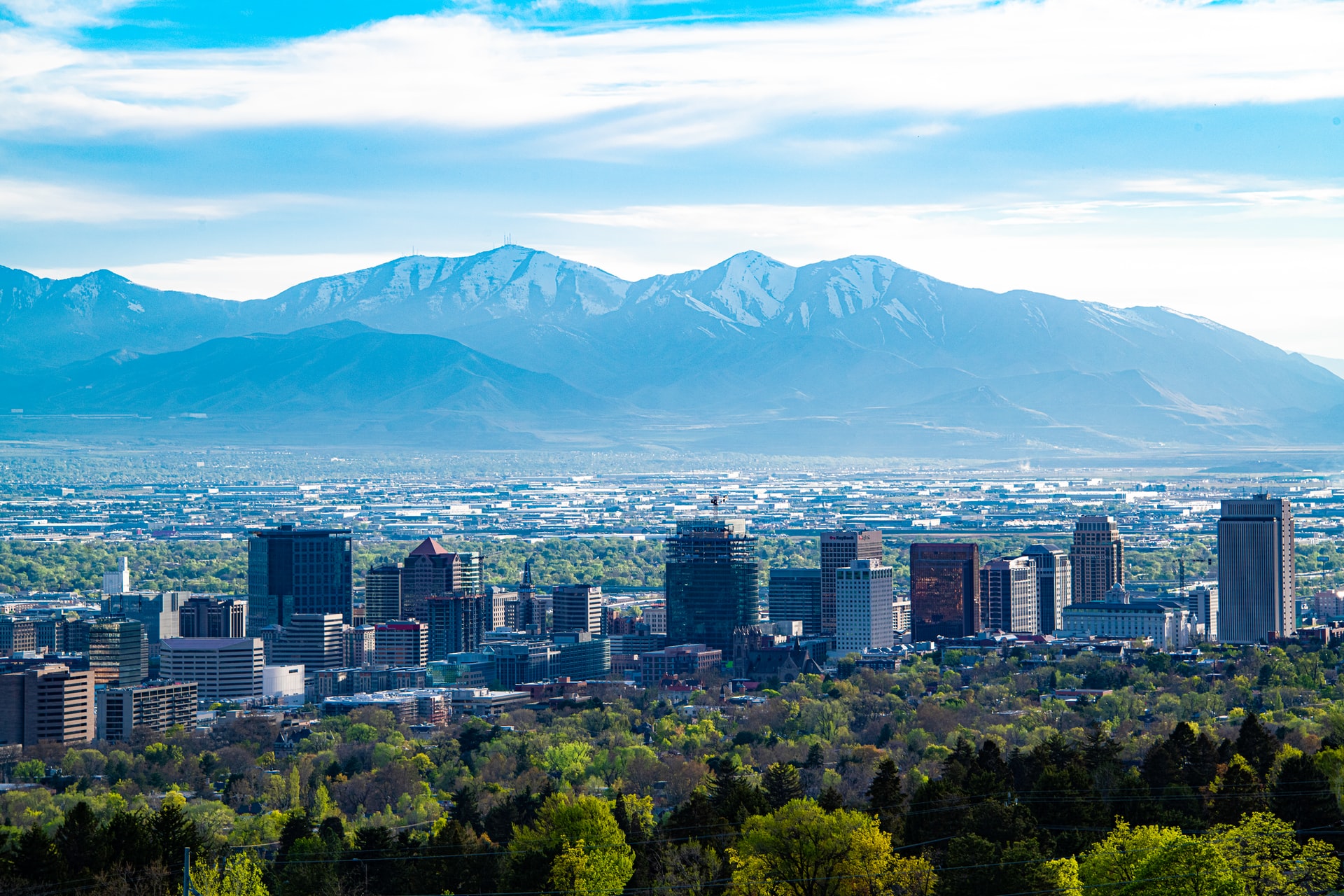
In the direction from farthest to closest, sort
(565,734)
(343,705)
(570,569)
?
1. (570,569)
2. (343,705)
3. (565,734)

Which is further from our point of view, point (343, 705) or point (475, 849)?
point (343, 705)

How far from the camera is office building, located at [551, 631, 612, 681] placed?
12200 cm

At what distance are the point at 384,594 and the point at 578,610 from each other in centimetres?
1393

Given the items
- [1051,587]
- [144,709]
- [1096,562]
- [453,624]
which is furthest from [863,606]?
[144,709]

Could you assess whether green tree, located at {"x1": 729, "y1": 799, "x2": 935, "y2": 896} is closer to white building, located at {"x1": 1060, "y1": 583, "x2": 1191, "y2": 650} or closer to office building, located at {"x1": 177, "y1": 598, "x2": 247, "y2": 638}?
white building, located at {"x1": 1060, "y1": 583, "x2": 1191, "y2": 650}

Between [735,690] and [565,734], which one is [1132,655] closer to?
[735,690]

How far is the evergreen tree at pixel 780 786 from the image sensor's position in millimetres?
50156

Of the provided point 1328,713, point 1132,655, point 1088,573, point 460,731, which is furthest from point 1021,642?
point 1328,713

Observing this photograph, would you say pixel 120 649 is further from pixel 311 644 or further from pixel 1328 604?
pixel 1328 604

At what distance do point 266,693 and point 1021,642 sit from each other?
129 feet

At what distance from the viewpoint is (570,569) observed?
192375mm

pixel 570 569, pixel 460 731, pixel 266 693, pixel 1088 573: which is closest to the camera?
pixel 460 731

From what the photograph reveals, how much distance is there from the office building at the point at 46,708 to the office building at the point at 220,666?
1860 centimetres

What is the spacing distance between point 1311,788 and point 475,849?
16.6 metres
